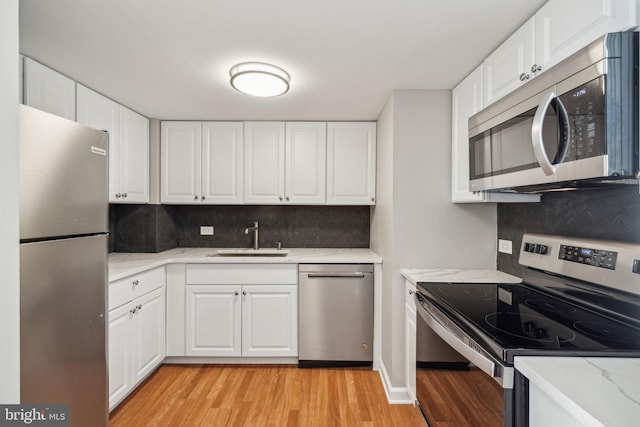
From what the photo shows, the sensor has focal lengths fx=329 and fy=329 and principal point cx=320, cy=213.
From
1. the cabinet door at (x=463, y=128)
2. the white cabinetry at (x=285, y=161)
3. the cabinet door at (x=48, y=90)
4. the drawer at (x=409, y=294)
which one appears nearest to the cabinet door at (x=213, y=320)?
the white cabinetry at (x=285, y=161)

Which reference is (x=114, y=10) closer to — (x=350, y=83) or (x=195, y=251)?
(x=350, y=83)

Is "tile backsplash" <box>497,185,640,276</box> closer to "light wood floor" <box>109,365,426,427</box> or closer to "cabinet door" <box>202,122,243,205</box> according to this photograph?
"light wood floor" <box>109,365,426,427</box>

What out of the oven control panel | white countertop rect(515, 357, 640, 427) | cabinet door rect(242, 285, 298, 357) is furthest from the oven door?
cabinet door rect(242, 285, 298, 357)

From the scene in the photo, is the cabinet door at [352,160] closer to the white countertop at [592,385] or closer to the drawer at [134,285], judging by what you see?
the drawer at [134,285]

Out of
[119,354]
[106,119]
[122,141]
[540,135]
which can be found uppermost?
[106,119]

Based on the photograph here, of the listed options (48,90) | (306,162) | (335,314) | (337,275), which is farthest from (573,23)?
(48,90)

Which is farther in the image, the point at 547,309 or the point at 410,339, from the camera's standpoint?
the point at 410,339

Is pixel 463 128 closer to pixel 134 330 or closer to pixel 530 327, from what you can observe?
pixel 530 327

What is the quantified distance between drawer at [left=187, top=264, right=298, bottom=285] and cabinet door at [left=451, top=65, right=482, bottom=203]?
140 centimetres

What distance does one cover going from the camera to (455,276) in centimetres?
204

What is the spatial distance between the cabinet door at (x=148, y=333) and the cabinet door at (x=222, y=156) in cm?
103

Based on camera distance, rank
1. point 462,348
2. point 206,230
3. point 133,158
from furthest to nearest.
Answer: point 206,230 → point 133,158 → point 462,348

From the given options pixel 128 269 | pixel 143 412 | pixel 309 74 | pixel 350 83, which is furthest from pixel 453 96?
pixel 143 412

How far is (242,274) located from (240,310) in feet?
0.97
